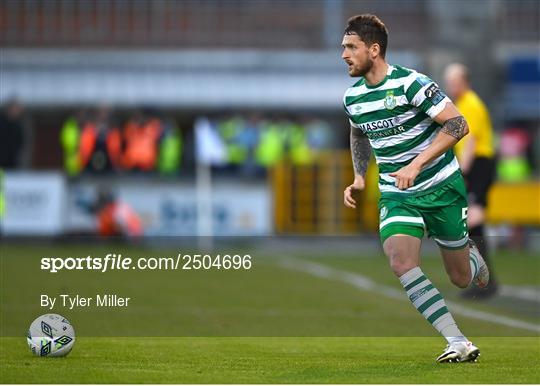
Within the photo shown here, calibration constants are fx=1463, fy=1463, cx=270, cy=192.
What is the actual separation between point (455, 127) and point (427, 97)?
27 centimetres

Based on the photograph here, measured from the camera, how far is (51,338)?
937cm

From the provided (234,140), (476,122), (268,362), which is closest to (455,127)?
(268,362)

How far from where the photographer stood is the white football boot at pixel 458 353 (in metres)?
9.10

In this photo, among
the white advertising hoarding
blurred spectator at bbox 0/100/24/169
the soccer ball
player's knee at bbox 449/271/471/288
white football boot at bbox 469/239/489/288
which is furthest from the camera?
blurred spectator at bbox 0/100/24/169

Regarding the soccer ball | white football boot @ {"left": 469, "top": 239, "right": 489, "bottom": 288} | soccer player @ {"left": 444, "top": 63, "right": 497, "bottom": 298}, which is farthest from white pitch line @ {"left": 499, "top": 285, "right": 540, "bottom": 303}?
the soccer ball

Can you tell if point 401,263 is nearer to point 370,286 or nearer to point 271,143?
point 370,286

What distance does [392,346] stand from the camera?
1057 centimetres

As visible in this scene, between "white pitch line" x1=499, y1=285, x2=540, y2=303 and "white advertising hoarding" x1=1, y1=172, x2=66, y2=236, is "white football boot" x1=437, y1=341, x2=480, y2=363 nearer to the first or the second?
"white pitch line" x1=499, y1=285, x2=540, y2=303

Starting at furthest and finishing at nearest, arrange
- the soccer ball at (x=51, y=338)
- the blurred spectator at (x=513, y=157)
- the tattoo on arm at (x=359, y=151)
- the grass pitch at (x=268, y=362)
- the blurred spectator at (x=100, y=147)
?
the blurred spectator at (x=513, y=157), the blurred spectator at (x=100, y=147), the tattoo on arm at (x=359, y=151), the soccer ball at (x=51, y=338), the grass pitch at (x=268, y=362)

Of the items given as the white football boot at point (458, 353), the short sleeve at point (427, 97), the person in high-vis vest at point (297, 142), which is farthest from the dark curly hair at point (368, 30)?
the person in high-vis vest at point (297, 142)

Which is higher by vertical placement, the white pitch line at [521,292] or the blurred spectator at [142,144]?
the white pitch line at [521,292]

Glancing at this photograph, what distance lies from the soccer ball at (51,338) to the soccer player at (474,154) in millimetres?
6717

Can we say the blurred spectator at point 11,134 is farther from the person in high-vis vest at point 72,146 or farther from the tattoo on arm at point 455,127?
the tattoo on arm at point 455,127

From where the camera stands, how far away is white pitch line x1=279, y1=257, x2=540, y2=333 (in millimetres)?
13078
